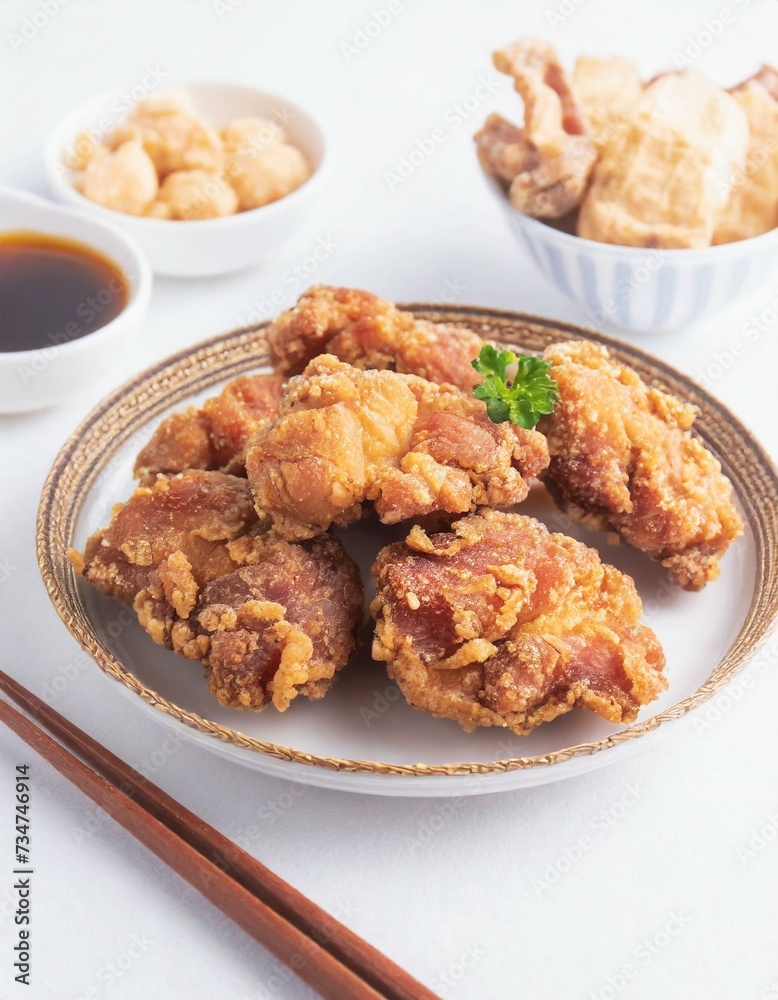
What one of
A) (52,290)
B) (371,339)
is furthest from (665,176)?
(52,290)

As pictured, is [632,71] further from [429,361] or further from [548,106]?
[429,361]

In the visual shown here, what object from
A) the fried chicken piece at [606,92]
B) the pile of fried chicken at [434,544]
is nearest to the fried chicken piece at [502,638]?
the pile of fried chicken at [434,544]

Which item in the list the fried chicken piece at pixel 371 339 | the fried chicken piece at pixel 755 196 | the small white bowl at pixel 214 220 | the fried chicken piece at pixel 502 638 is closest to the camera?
the fried chicken piece at pixel 502 638

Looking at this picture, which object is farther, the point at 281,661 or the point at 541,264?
the point at 541,264

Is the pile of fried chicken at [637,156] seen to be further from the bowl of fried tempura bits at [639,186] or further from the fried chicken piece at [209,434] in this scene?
the fried chicken piece at [209,434]

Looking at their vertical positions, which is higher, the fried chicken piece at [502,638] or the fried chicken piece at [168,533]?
the fried chicken piece at [502,638]

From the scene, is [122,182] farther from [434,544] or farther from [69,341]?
[434,544]

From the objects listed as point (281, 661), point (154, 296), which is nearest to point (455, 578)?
point (281, 661)
